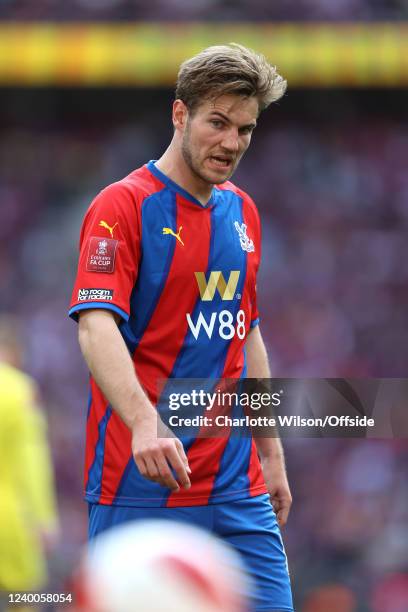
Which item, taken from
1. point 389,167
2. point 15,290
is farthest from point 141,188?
point 389,167

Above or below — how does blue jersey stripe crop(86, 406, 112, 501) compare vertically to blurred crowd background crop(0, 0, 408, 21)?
below

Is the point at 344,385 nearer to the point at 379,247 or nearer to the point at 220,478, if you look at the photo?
the point at 220,478

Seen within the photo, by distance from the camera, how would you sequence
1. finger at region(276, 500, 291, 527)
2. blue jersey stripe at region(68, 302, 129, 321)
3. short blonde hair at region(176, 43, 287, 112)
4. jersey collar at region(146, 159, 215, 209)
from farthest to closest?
finger at region(276, 500, 291, 527) < jersey collar at region(146, 159, 215, 209) < short blonde hair at region(176, 43, 287, 112) < blue jersey stripe at region(68, 302, 129, 321)

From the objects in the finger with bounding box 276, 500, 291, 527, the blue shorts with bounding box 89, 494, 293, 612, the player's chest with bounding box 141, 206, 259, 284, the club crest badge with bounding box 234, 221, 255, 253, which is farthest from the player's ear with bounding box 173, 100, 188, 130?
the finger with bounding box 276, 500, 291, 527

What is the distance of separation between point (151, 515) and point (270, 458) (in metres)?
0.57

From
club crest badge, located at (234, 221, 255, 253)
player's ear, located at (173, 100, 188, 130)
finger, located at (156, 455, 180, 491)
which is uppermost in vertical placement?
player's ear, located at (173, 100, 188, 130)

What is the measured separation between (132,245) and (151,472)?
0.75 metres

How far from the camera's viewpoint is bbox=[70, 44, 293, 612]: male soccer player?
3.66 m

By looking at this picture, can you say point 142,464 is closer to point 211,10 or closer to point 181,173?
point 181,173

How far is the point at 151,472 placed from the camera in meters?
3.27

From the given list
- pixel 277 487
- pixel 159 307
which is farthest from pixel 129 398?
pixel 277 487

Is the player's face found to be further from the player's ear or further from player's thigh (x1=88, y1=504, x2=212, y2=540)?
player's thigh (x1=88, y1=504, x2=212, y2=540)

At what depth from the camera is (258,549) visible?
3.82 m

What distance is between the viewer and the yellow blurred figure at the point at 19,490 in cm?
682
